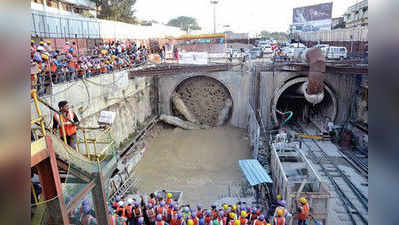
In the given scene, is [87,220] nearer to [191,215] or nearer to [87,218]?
[87,218]

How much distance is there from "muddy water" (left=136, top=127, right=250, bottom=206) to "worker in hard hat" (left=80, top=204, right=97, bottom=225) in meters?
5.65

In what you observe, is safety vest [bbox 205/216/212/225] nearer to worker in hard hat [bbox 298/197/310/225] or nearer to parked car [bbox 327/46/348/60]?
worker in hard hat [bbox 298/197/310/225]

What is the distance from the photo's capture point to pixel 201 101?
22.5m

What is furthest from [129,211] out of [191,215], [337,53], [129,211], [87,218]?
[337,53]

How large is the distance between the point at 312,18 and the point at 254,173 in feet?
127

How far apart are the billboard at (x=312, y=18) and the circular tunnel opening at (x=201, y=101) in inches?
1084

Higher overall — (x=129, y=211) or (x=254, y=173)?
(x=129, y=211)

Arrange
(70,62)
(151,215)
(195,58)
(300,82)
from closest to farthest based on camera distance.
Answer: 1. (151,215)
2. (70,62)
3. (195,58)
4. (300,82)

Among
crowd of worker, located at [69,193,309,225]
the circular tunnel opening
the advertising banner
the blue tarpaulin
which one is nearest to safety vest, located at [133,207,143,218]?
crowd of worker, located at [69,193,309,225]

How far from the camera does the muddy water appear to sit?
13242mm

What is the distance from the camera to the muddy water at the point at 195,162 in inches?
521

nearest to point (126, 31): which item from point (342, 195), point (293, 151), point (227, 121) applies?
point (227, 121)

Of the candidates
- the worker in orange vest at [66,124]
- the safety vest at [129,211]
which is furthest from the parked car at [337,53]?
the worker in orange vest at [66,124]

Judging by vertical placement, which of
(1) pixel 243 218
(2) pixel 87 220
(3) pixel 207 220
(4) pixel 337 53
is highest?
(4) pixel 337 53
